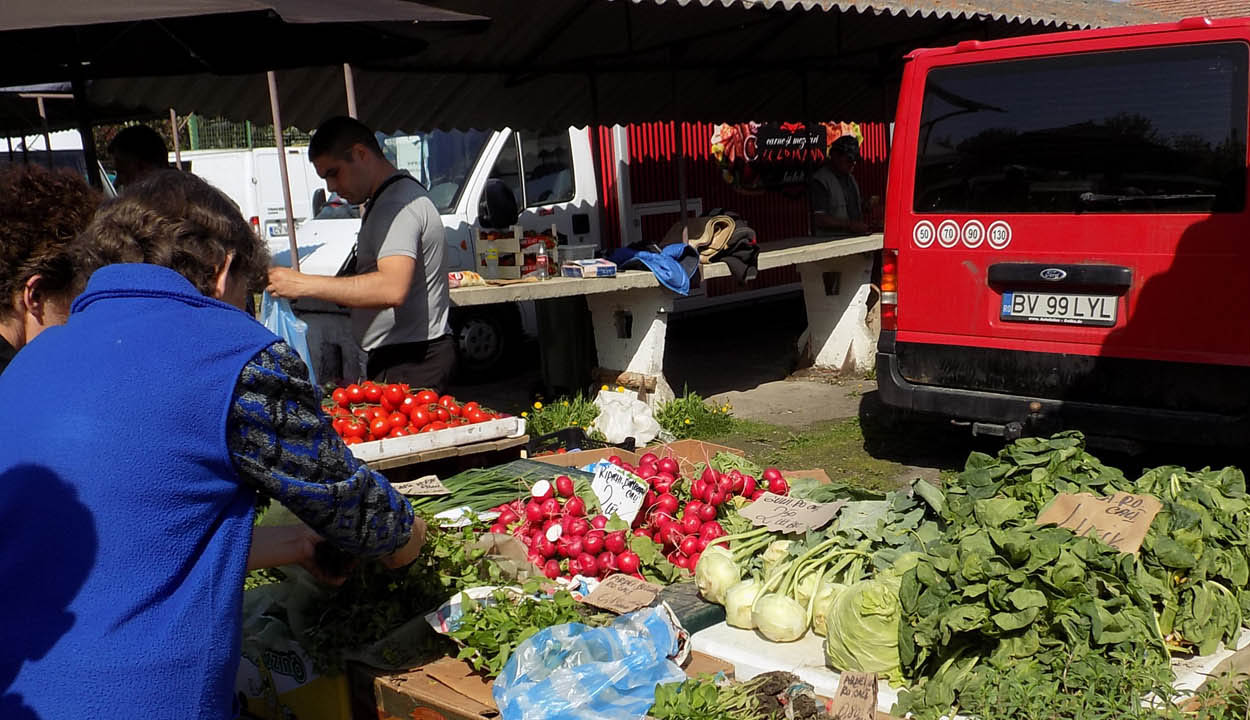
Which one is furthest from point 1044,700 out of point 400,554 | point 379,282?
point 379,282

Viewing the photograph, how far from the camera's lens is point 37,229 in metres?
2.42

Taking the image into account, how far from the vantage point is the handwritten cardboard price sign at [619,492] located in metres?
3.80

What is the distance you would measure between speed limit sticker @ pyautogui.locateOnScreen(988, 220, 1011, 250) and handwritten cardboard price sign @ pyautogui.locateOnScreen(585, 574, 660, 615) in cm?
323

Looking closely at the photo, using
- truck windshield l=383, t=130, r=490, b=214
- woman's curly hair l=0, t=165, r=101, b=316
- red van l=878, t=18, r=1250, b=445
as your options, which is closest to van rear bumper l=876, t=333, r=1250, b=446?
red van l=878, t=18, r=1250, b=445

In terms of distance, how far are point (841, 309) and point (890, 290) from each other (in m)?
3.68

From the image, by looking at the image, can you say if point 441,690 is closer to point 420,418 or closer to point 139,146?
point 420,418

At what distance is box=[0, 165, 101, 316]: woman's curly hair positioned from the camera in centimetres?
240

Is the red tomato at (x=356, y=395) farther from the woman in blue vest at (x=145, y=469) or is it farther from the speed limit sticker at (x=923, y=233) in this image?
the speed limit sticker at (x=923, y=233)

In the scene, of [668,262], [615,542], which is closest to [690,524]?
[615,542]

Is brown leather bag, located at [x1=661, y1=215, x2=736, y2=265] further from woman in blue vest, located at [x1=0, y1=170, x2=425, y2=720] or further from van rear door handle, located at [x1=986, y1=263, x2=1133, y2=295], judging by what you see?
woman in blue vest, located at [x1=0, y1=170, x2=425, y2=720]

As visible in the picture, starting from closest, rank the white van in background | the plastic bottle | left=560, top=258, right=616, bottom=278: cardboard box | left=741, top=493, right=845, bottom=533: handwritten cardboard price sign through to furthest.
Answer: left=741, top=493, right=845, bottom=533: handwritten cardboard price sign < the plastic bottle < left=560, top=258, right=616, bottom=278: cardboard box < the white van in background

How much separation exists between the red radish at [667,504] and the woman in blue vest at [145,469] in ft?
6.33

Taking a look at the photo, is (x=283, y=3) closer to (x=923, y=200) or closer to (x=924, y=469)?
(x=923, y=200)

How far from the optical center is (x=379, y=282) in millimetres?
4438
